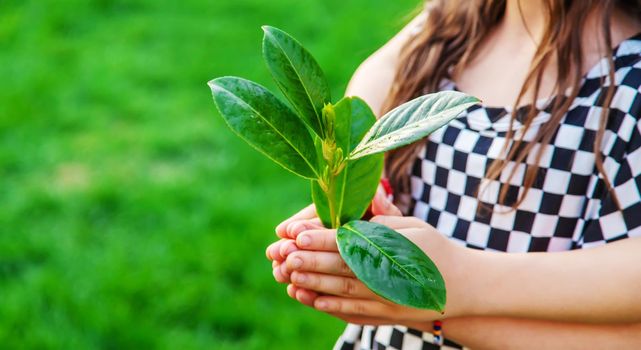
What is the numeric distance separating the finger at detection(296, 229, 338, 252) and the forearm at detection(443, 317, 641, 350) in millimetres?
221

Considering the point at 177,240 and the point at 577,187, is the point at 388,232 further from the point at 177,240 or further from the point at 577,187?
the point at 177,240

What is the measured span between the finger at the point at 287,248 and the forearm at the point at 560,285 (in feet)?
0.67

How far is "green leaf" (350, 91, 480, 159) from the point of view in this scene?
759 millimetres

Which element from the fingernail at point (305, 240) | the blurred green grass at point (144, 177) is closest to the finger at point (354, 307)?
the fingernail at point (305, 240)

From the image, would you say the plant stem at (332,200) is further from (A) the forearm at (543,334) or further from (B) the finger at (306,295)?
(A) the forearm at (543,334)

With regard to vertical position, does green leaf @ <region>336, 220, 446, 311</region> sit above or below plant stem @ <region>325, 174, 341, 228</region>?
below

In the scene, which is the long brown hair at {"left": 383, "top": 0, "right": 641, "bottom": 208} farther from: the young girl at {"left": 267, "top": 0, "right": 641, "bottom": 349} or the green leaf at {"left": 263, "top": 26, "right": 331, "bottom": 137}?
the green leaf at {"left": 263, "top": 26, "right": 331, "bottom": 137}

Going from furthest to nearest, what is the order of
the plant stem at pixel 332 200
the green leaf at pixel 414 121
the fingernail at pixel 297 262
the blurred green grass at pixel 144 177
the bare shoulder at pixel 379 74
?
the blurred green grass at pixel 144 177
the bare shoulder at pixel 379 74
the fingernail at pixel 297 262
the plant stem at pixel 332 200
the green leaf at pixel 414 121

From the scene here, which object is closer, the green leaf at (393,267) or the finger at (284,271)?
the green leaf at (393,267)

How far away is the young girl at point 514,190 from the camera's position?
3.34 ft

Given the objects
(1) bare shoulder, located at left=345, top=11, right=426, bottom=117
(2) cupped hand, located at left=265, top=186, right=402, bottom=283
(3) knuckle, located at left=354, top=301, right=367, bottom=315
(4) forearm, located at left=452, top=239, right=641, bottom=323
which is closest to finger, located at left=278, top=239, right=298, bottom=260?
(2) cupped hand, located at left=265, top=186, right=402, bottom=283

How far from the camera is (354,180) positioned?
3.17 ft

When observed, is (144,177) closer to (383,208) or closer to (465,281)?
(383,208)

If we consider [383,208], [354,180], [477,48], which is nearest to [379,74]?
[477,48]
